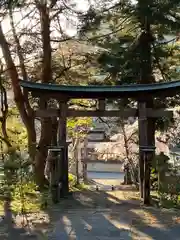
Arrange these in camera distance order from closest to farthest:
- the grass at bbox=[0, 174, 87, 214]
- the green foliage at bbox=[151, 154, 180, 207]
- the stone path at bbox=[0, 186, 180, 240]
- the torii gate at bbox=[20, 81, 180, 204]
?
the stone path at bbox=[0, 186, 180, 240]
the grass at bbox=[0, 174, 87, 214]
the green foliage at bbox=[151, 154, 180, 207]
the torii gate at bbox=[20, 81, 180, 204]

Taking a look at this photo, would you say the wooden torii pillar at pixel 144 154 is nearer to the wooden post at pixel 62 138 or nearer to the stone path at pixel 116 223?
the stone path at pixel 116 223

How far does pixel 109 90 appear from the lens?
8.00 m

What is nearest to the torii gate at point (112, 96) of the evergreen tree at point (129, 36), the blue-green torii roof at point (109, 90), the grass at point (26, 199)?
the blue-green torii roof at point (109, 90)

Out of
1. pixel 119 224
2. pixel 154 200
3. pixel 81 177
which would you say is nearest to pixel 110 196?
pixel 154 200

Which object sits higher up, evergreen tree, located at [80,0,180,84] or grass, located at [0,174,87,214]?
evergreen tree, located at [80,0,180,84]

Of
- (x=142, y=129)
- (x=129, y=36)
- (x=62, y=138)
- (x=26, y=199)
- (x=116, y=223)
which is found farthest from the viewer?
(x=129, y=36)

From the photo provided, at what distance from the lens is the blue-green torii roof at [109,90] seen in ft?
25.7

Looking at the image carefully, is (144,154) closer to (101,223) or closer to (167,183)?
(167,183)

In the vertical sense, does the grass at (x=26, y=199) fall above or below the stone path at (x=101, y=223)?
above

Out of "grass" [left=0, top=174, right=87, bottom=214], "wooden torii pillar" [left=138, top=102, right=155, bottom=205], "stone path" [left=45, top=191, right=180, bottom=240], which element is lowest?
"stone path" [left=45, top=191, right=180, bottom=240]

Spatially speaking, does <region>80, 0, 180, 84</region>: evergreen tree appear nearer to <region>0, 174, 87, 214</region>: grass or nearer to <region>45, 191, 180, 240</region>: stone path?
<region>45, 191, 180, 240</region>: stone path

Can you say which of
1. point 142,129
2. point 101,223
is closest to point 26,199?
point 101,223

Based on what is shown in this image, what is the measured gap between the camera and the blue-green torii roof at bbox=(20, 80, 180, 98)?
25.7ft

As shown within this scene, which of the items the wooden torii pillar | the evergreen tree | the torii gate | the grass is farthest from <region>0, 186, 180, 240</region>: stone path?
the evergreen tree
